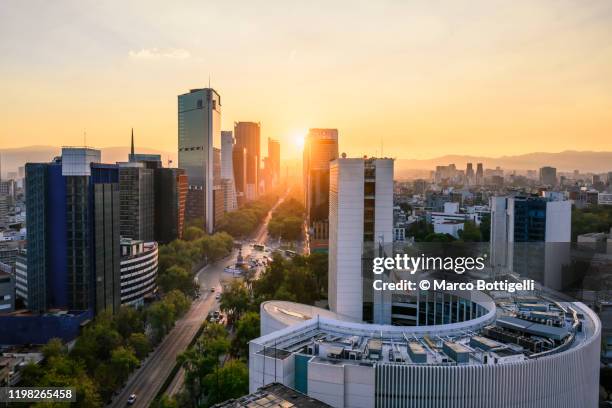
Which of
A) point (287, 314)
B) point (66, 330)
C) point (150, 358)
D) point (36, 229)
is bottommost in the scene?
point (150, 358)

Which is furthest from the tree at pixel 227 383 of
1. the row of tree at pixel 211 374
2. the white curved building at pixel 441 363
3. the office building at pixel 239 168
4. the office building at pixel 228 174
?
the office building at pixel 239 168

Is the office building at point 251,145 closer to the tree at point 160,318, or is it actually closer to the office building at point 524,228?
the office building at point 524,228

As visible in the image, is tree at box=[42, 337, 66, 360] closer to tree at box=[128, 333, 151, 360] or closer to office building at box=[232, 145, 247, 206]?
tree at box=[128, 333, 151, 360]

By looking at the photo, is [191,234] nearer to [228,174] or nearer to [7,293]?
[7,293]

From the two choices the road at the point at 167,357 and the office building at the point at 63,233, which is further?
the office building at the point at 63,233

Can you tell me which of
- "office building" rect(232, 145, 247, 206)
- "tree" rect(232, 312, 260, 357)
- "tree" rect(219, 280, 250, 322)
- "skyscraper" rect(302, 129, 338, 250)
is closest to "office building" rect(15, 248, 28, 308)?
"tree" rect(219, 280, 250, 322)

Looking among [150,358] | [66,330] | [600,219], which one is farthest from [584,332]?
[600,219]

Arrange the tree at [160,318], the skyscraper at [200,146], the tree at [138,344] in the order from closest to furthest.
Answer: the tree at [138,344] < the tree at [160,318] < the skyscraper at [200,146]

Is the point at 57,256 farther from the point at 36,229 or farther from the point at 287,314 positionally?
the point at 287,314
